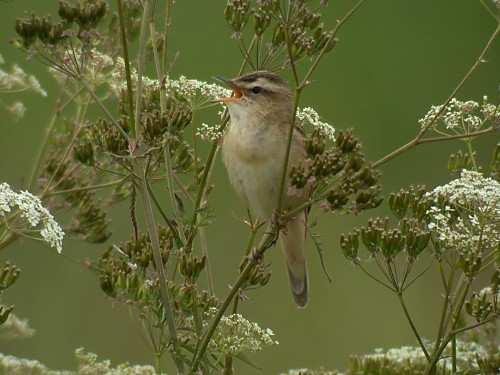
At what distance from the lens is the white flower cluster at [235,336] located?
3211mm

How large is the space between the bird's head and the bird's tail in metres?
0.57

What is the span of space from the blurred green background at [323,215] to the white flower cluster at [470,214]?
2.40 meters

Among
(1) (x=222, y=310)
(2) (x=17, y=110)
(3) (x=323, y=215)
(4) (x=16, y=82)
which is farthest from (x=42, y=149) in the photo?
(3) (x=323, y=215)

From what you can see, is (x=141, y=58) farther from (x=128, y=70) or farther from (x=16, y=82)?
(x=16, y=82)

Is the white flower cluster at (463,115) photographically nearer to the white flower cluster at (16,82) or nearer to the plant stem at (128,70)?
the plant stem at (128,70)

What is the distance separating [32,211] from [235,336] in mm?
675

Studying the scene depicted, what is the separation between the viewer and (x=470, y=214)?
10.7 feet

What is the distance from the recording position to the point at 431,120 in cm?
330

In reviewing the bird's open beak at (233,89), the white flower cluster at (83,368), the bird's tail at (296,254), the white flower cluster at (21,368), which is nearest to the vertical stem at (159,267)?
the white flower cluster at (83,368)

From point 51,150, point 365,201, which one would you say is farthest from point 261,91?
point 365,201

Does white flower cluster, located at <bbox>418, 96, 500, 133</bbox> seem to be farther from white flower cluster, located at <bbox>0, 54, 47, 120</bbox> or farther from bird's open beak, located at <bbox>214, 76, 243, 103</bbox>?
white flower cluster, located at <bbox>0, 54, 47, 120</bbox>

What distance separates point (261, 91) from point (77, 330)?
2.83m

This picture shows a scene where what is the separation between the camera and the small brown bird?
4.04m

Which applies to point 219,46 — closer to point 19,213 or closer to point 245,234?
point 245,234
